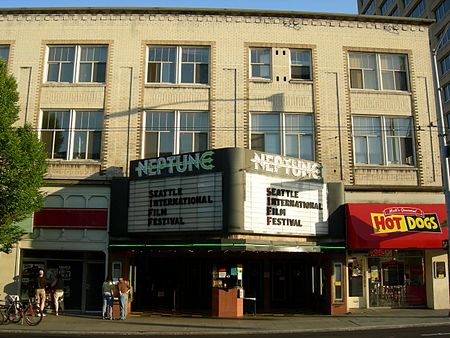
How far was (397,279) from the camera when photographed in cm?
2216

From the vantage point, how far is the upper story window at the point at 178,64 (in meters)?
22.6

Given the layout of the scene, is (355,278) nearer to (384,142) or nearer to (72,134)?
(384,142)

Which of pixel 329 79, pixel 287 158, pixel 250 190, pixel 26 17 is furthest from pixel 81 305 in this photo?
pixel 329 79

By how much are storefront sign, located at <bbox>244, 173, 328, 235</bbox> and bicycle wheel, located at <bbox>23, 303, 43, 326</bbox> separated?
796 centimetres

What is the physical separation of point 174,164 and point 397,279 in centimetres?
1169

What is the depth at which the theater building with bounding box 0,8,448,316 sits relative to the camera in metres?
20.3

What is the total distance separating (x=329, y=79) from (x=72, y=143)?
12.4 metres

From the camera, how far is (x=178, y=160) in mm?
19234

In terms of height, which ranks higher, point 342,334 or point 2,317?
point 2,317

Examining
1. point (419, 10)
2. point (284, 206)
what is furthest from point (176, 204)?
point (419, 10)

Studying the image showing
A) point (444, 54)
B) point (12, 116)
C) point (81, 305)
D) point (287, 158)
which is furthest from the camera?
point (444, 54)

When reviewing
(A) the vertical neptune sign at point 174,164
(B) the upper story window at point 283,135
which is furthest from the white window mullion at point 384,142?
(A) the vertical neptune sign at point 174,164

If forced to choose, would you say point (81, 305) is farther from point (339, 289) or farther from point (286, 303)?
point (339, 289)

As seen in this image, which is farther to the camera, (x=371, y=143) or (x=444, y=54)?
(x=444, y=54)
